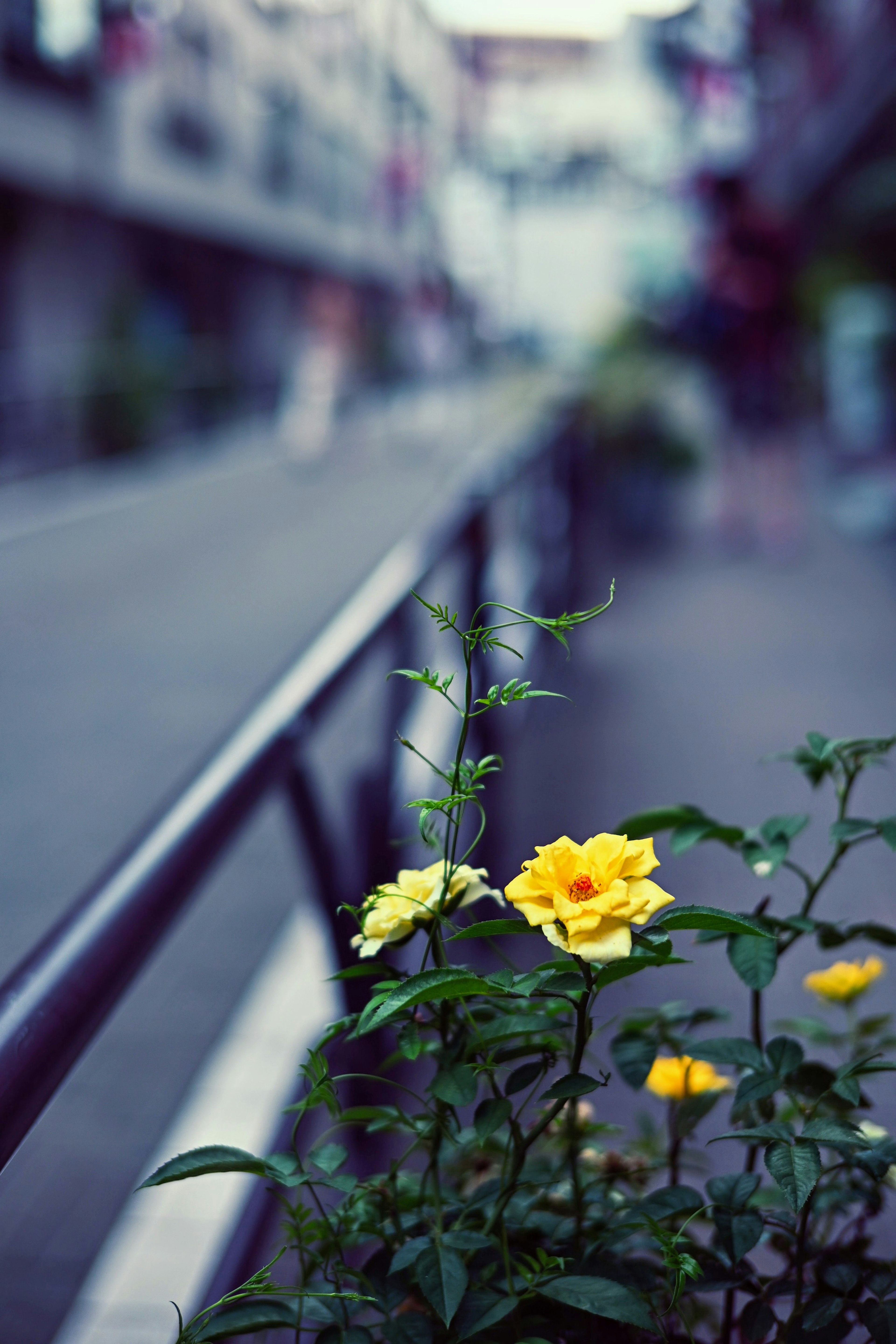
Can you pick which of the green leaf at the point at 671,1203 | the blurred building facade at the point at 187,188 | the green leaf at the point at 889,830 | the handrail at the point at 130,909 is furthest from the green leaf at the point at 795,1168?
the blurred building facade at the point at 187,188

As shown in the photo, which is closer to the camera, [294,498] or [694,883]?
[694,883]

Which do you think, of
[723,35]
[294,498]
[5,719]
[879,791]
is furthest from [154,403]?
[879,791]

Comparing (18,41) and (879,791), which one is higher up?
(18,41)

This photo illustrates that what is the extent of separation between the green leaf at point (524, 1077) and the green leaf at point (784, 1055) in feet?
0.55

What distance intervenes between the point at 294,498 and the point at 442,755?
1215 cm

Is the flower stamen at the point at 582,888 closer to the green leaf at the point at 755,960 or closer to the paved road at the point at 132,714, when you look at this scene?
the green leaf at the point at 755,960

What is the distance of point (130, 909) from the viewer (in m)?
0.99

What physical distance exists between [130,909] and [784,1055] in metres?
0.49

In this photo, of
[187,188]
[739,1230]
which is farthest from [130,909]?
[187,188]

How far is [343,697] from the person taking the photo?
188cm

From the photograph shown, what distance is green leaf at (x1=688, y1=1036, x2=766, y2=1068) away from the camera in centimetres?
87

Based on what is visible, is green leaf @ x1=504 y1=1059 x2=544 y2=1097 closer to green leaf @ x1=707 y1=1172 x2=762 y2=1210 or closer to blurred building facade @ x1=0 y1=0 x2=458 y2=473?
green leaf @ x1=707 y1=1172 x2=762 y2=1210

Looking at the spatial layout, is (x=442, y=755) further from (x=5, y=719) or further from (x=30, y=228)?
(x=30, y=228)

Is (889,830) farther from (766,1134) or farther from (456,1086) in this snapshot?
(456,1086)
